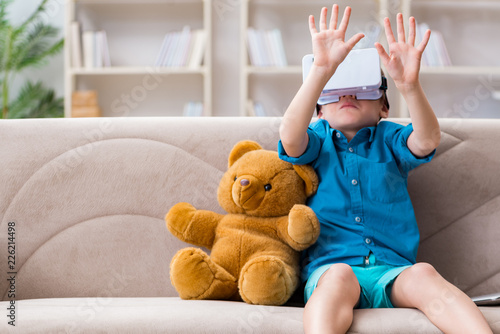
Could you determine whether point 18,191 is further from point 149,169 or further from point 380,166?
point 380,166

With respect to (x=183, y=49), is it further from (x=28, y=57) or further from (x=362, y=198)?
(x=362, y=198)

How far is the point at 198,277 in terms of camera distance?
113cm

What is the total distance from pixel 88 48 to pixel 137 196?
1.96 metres

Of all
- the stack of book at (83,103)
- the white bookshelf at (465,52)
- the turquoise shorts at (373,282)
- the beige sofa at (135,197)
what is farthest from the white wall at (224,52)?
the turquoise shorts at (373,282)

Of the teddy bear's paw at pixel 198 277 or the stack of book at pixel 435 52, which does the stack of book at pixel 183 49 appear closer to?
the stack of book at pixel 435 52

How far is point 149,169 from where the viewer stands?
1.43m

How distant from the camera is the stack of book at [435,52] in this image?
9.82ft

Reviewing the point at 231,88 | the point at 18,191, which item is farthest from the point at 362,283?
the point at 231,88

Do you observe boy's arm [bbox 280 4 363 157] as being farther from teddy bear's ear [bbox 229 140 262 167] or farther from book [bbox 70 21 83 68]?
book [bbox 70 21 83 68]

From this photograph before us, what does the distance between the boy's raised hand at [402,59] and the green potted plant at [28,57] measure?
8.42ft

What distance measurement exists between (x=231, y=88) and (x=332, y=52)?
214 centimetres

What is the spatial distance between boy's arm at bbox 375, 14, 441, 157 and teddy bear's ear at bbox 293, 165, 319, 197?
0.88 ft

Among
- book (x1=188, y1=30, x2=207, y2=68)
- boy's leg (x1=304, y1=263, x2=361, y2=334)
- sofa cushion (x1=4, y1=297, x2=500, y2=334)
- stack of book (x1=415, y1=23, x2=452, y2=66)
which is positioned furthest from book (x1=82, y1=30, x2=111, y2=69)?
boy's leg (x1=304, y1=263, x2=361, y2=334)

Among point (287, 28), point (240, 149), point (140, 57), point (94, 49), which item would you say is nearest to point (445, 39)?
point (287, 28)
